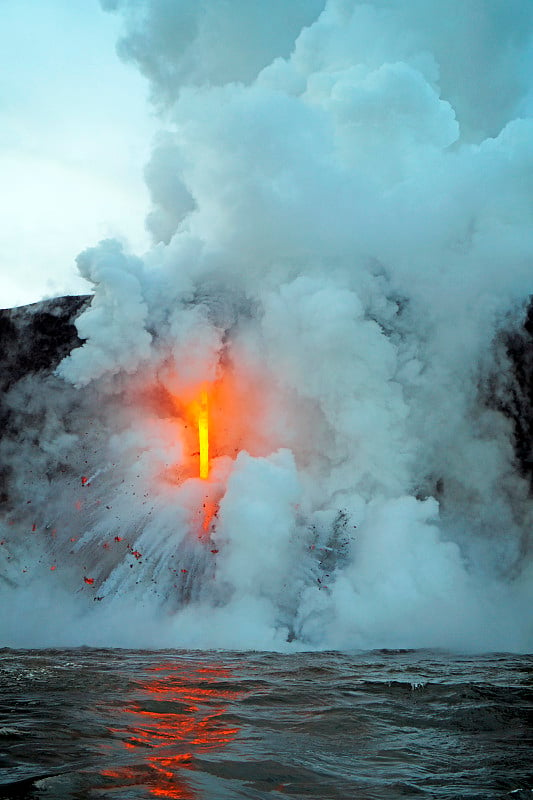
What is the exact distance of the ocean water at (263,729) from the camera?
624 centimetres

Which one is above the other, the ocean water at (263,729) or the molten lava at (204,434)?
the molten lava at (204,434)

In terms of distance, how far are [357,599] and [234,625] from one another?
317 centimetres

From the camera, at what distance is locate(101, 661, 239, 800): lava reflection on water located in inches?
244

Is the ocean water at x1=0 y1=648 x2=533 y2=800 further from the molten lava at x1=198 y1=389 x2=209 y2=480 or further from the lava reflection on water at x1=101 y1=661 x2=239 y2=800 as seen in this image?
the molten lava at x1=198 y1=389 x2=209 y2=480

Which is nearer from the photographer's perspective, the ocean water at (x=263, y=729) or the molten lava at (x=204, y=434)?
the ocean water at (x=263, y=729)

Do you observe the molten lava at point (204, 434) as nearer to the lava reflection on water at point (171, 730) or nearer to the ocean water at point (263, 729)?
the ocean water at point (263, 729)

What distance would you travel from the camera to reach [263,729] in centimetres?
859

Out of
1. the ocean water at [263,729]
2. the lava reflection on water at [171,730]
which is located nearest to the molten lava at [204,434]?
the ocean water at [263,729]

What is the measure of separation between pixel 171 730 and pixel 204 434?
1575 centimetres

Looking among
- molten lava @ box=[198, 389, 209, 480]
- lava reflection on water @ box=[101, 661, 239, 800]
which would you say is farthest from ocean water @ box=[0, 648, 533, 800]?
molten lava @ box=[198, 389, 209, 480]

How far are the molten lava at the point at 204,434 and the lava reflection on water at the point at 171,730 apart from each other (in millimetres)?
10253

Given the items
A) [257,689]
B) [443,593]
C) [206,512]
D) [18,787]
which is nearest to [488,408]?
[443,593]

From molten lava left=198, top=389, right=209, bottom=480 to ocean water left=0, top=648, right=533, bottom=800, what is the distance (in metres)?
8.88

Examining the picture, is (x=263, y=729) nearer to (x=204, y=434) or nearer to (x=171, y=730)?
(x=171, y=730)
